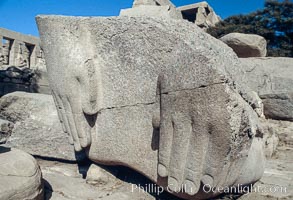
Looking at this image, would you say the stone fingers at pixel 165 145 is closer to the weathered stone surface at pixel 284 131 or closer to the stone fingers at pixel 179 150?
the stone fingers at pixel 179 150

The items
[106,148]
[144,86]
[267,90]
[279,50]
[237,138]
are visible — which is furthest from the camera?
[279,50]

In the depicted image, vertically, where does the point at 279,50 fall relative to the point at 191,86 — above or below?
above

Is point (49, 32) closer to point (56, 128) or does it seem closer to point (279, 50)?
point (56, 128)

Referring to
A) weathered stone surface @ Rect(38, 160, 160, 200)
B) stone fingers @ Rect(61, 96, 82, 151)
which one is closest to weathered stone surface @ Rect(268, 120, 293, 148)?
weathered stone surface @ Rect(38, 160, 160, 200)

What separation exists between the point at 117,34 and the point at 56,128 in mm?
1093

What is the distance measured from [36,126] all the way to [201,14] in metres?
11.9

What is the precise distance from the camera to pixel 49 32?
2.07 meters

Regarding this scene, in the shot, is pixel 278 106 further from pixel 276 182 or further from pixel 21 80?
pixel 21 80

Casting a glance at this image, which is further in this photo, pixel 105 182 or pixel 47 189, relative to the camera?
pixel 105 182

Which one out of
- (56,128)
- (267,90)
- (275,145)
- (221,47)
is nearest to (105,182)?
(56,128)

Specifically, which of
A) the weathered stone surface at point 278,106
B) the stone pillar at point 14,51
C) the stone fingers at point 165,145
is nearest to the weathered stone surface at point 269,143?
the weathered stone surface at point 278,106

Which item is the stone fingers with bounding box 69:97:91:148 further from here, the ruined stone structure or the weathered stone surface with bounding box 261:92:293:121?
the ruined stone structure

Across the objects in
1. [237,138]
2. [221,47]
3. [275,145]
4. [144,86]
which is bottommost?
[275,145]

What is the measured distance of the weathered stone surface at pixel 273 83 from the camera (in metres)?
4.11
